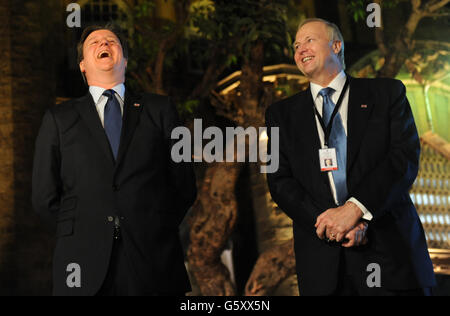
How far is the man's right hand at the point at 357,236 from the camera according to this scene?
3.71 meters

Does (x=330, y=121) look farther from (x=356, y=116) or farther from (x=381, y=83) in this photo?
(x=381, y=83)

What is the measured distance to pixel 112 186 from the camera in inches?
140

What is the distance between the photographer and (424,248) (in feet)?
12.6

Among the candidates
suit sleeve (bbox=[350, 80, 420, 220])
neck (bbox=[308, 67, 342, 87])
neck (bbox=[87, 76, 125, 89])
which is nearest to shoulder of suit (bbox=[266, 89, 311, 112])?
neck (bbox=[308, 67, 342, 87])

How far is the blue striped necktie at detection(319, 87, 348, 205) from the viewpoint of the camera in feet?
12.8

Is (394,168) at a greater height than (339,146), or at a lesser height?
lesser

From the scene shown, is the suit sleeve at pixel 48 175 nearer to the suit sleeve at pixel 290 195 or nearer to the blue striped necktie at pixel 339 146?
the suit sleeve at pixel 290 195

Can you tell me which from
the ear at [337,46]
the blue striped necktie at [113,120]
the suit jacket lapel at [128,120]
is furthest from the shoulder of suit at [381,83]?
the blue striped necktie at [113,120]

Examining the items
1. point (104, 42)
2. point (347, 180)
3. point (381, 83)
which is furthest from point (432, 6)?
point (104, 42)

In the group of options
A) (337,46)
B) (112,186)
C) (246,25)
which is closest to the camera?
(112,186)

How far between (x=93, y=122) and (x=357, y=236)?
161 centimetres

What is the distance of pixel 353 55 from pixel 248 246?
5.11 metres

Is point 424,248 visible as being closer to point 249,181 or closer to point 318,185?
point 318,185

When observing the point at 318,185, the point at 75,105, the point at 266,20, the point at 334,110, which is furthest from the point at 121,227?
the point at 266,20
